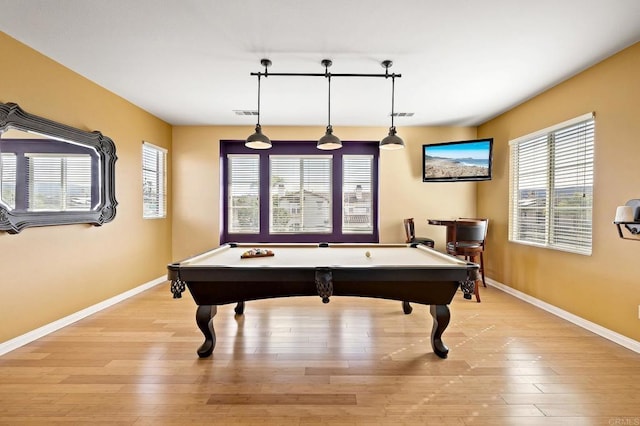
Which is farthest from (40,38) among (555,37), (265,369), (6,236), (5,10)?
(555,37)

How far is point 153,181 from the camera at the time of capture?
4.86 meters

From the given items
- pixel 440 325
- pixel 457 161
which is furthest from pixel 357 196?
pixel 440 325

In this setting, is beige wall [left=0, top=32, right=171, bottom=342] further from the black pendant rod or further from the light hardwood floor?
the black pendant rod

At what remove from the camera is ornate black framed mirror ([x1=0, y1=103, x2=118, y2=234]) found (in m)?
2.60

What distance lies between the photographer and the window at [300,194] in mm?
5445

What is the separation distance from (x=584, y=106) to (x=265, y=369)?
13.4ft

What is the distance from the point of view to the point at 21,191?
269cm

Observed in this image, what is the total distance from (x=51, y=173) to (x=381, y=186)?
4412mm

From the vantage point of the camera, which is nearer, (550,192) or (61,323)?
(61,323)

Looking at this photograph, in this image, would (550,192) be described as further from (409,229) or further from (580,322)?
(409,229)

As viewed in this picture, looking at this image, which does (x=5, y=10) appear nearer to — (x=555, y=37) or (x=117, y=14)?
(x=117, y=14)

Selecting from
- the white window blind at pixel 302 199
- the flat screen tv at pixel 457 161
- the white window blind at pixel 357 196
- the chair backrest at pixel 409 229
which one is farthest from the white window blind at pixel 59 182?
the flat screen tv at pixel 457 161

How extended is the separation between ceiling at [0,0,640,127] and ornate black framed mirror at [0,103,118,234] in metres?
0.74

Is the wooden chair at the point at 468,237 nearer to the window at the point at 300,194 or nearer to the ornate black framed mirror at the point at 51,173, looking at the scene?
the window at the point at 300,194
